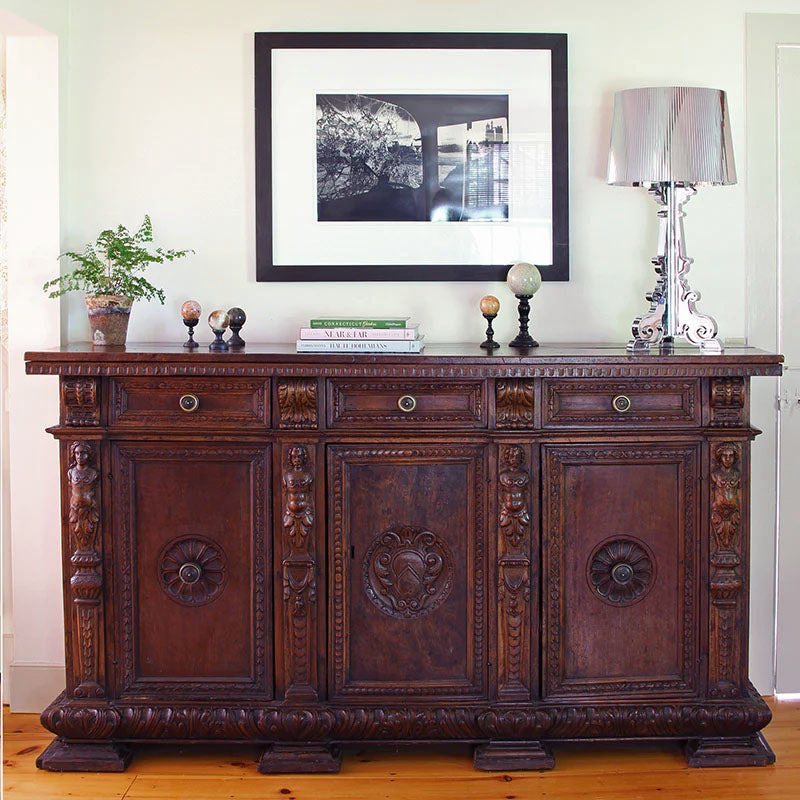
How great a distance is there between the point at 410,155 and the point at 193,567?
4.91ft

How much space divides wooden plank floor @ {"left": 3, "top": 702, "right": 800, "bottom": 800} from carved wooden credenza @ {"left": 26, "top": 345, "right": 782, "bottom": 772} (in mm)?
75

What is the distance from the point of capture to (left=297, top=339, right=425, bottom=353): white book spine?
9.59ft

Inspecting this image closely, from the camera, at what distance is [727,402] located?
115 inches

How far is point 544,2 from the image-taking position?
3.34 metres

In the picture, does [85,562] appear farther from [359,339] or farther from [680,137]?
[680,137]

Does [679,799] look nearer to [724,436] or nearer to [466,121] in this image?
[724,436]

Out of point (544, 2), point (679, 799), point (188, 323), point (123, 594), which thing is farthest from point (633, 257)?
point (123, 594)

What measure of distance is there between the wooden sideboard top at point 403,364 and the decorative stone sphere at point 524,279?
1.11 feet

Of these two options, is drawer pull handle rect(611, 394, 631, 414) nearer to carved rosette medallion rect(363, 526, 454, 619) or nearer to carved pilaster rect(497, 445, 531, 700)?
carved pilaster rect(497, 445, 531, 700)

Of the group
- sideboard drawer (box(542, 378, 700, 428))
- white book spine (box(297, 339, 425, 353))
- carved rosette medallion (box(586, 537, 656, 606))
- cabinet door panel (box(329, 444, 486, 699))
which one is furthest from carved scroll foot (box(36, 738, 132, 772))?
sideboard drawer (box(542, 378, 700, 428))

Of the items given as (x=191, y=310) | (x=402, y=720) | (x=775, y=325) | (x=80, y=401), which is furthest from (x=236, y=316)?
(x=775, y=325)

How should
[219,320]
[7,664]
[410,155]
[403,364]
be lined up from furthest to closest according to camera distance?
Answer: [7,664] → [410,155] → [219,320] → [403,364]

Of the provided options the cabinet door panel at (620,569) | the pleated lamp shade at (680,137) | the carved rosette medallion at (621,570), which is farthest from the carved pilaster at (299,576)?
the pleated lamp shade at (680,137)

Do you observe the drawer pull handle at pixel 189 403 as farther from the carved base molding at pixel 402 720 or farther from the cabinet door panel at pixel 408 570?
the carved base molding at pixel 402 720
